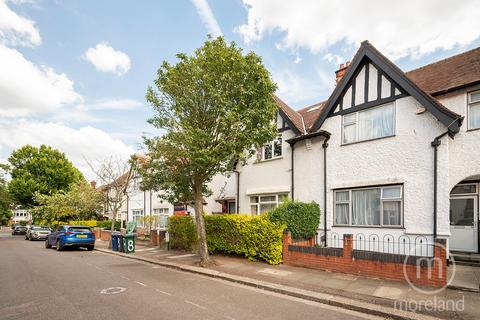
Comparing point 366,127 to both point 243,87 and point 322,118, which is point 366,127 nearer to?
point 322,118

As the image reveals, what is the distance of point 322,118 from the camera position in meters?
14.3

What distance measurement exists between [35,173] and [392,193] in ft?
144

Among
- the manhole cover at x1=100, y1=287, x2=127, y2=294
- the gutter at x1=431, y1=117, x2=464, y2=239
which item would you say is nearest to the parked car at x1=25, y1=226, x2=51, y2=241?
the manhole cover at x1=100, y1=287, x2=127, y2=294

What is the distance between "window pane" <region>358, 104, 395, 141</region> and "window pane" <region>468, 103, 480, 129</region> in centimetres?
242

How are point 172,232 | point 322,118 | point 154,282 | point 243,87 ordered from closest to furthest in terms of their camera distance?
point 154,282 → point 243,87 → point 322,118 → point 172,232

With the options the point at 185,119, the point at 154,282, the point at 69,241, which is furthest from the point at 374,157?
the point at 69,241

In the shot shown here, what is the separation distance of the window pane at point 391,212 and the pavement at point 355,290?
2.41m

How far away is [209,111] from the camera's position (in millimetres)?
11914

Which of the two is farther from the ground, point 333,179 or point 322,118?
point 322,118

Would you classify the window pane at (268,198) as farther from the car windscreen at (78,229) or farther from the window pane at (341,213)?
the car windscreen at (78,229)

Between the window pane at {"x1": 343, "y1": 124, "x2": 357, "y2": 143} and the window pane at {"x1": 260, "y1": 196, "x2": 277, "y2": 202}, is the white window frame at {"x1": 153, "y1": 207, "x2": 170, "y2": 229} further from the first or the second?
the window pane at {"x1": 343, "y1": 124, "x2": 357, "y2": 143}

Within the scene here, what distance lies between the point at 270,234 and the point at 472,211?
308 inches

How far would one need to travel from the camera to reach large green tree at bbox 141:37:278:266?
11.4m

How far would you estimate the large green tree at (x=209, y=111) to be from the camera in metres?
11.4
